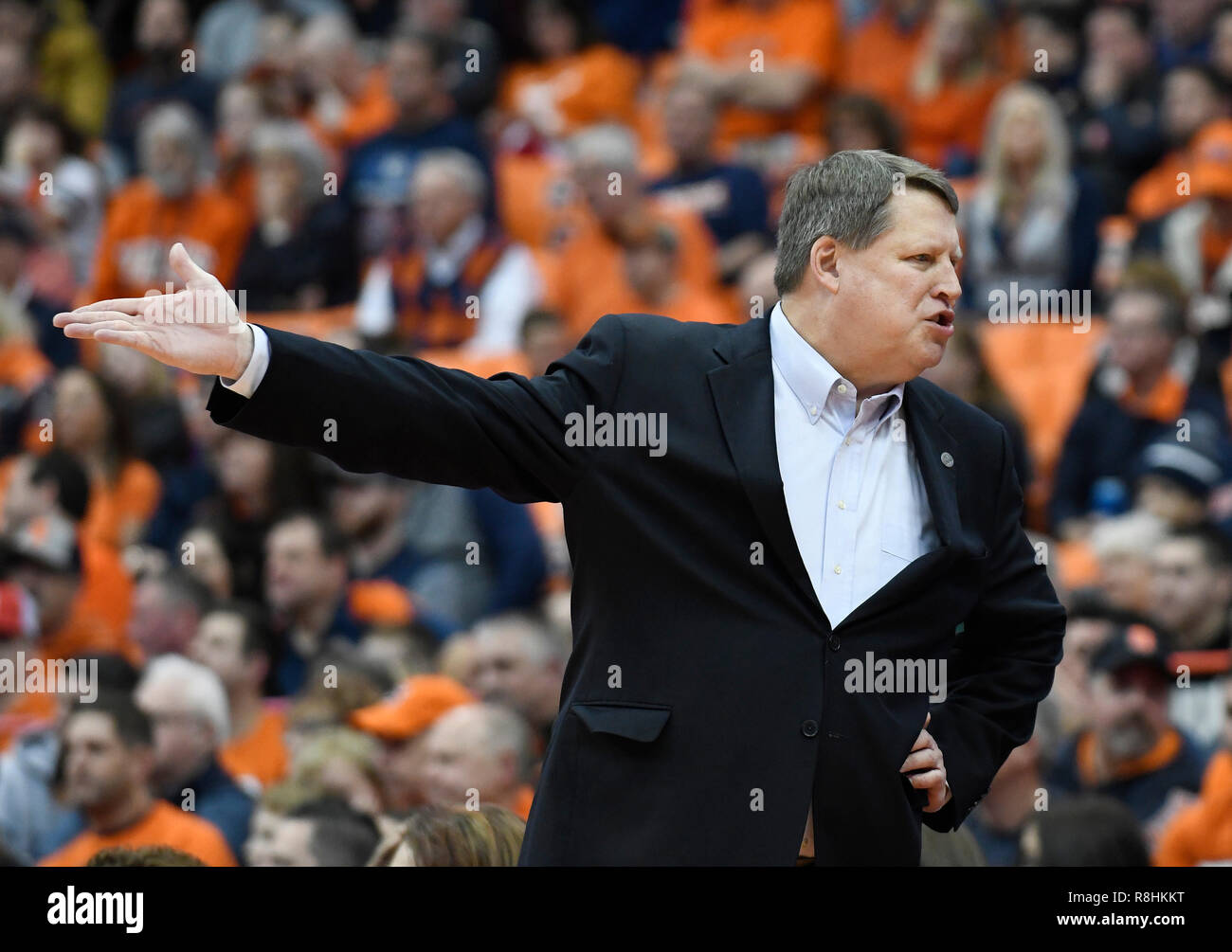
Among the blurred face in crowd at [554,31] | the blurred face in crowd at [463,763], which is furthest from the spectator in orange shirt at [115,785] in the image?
the blurred face in crowd at [554,31]

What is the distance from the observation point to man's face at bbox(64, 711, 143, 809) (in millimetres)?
4723

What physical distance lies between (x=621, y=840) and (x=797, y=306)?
768 millimetres

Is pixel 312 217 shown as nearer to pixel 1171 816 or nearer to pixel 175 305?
pixel 1171 816

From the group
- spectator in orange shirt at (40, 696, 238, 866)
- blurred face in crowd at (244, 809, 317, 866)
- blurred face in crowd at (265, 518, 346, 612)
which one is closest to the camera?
blurred face in crowd at (244, 809, 317, 866)

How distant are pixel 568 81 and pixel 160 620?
4085 millimetres

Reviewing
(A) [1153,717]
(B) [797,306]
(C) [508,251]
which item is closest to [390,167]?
(C) [508,251]

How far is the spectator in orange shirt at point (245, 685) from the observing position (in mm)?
5359

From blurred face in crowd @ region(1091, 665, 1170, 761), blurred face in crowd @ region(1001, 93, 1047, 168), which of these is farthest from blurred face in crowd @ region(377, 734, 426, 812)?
blurred face in crowd @ region(1001, 93, 1047, 168)

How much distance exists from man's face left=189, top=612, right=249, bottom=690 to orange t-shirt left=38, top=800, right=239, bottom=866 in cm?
79

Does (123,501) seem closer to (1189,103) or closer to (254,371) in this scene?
(1189,103)

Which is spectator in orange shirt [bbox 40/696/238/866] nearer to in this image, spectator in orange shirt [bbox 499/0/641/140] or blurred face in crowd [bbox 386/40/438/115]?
blurred face in crowd [bbox 386/40/438/115]

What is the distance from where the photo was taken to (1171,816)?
4.51 m

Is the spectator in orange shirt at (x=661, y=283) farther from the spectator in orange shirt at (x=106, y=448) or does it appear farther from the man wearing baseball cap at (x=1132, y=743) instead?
the man wearing baseball cap at (x=1132, y=743)

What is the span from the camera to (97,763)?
4.75 m
